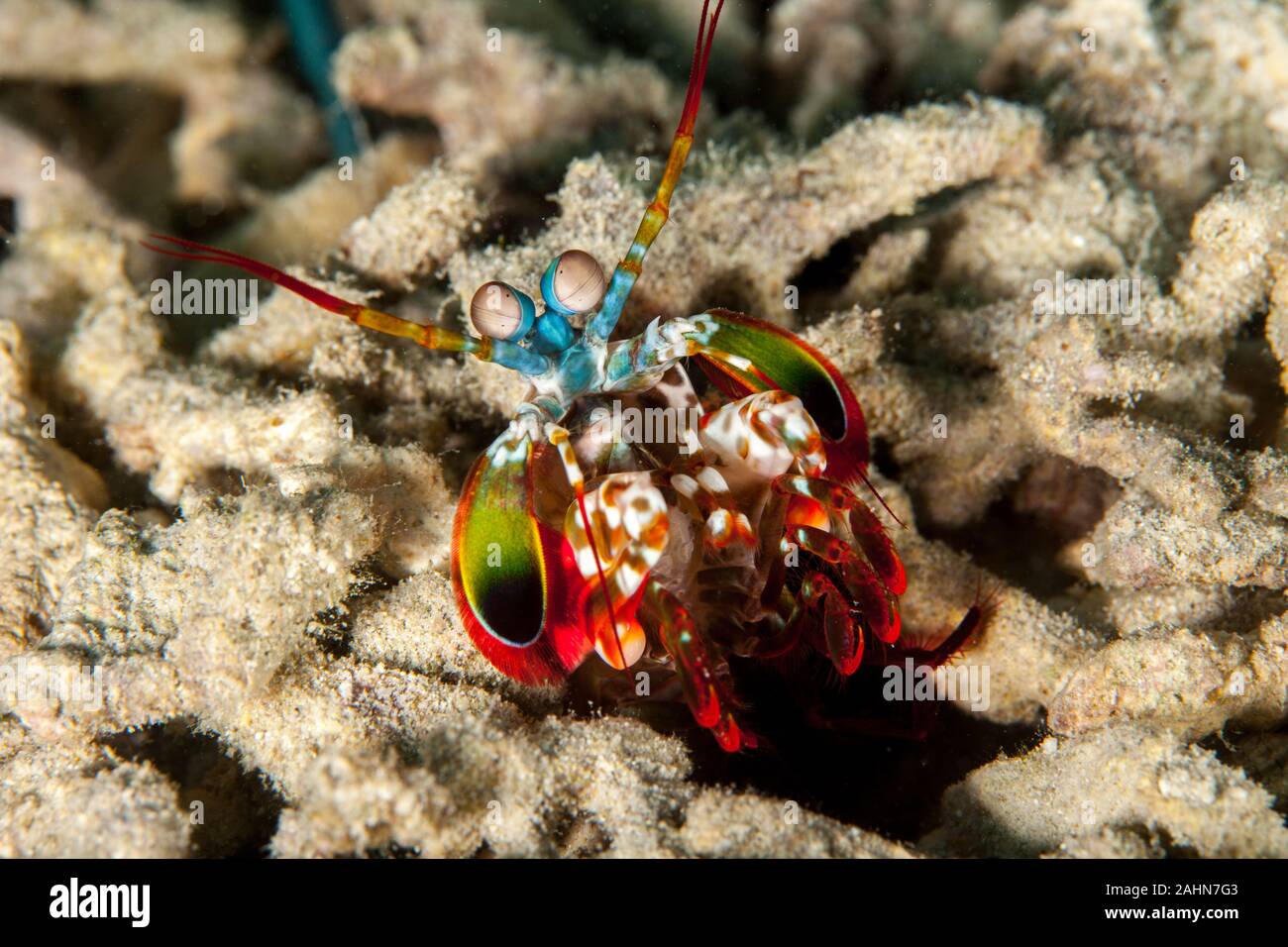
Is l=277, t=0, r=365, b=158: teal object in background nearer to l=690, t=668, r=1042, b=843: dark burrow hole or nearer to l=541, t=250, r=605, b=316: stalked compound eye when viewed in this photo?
l=541, t=250, r=605, b=316: stalked compound eye

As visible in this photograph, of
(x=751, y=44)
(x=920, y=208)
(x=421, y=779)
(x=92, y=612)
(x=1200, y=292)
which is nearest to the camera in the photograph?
(x=421, y=779)

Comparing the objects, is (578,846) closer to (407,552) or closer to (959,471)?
(407,552)

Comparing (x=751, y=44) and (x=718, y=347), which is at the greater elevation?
(x=751, y=44)

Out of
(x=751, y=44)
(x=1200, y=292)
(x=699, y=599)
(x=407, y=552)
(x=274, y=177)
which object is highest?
(x=751, y=44)

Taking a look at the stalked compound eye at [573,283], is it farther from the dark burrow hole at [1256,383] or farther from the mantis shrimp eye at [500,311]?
the dark burrow hole at [1256,383]

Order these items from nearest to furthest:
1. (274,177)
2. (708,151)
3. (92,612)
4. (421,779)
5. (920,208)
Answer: (421,779), (92,612), (708,151), (920,208), (274,177)

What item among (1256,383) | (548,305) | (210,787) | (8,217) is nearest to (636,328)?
(548,305)

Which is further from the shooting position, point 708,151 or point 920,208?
point 920,208

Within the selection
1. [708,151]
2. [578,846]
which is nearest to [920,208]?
[708,151]

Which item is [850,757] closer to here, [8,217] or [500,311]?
[500,311]
